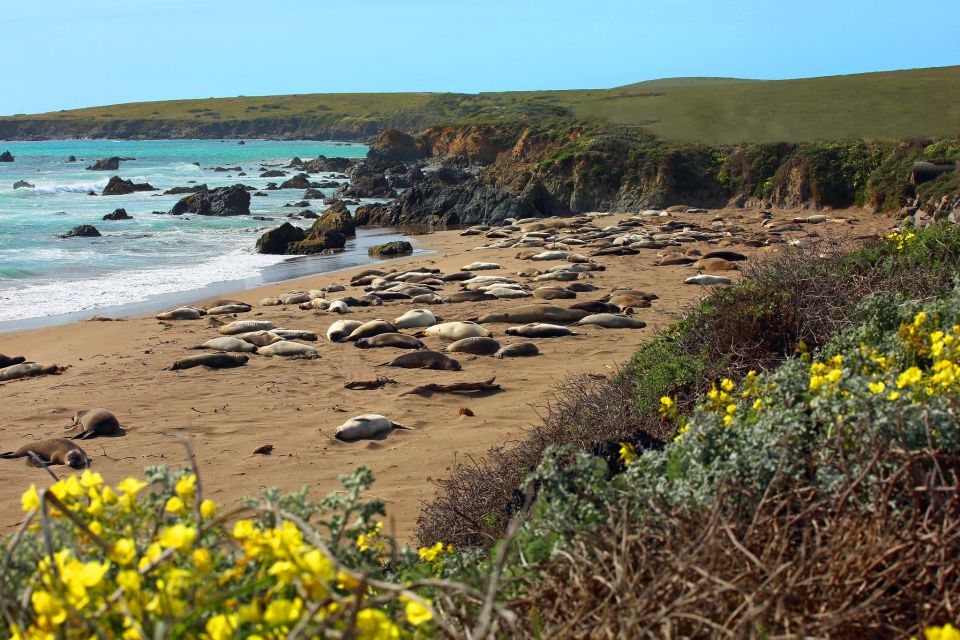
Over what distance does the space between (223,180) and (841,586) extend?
54855mm

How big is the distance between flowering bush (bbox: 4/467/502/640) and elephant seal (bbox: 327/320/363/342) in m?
9.63

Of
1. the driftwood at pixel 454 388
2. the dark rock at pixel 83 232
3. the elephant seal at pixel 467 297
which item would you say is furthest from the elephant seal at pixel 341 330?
the dark rock at pixel 83 232

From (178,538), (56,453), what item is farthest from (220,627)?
(56,453)

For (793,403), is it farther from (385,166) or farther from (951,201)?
(385,166)

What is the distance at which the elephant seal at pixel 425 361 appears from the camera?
10375 millimetres

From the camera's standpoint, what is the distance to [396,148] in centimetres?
5500

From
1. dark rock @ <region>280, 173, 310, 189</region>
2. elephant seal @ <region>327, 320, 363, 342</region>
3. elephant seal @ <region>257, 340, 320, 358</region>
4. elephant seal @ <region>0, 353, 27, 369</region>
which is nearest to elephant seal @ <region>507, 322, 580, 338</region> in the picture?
elephant seal @ <region>327, 320, 363, 342</region>

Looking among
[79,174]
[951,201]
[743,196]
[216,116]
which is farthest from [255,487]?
[216,116]

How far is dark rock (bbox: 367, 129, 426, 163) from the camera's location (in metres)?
53.9

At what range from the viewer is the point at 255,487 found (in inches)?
266

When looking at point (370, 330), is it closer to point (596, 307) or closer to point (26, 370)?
point (596, 307)

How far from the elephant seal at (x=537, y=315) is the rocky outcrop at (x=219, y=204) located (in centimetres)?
2312

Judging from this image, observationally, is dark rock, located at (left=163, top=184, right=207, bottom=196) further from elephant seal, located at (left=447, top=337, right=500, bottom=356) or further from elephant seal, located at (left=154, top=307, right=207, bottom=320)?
elephant seal, located at (left=447, top=337, right=500, bottom=356)

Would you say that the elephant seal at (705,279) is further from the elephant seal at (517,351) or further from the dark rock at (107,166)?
the dark rock at (107,166)
